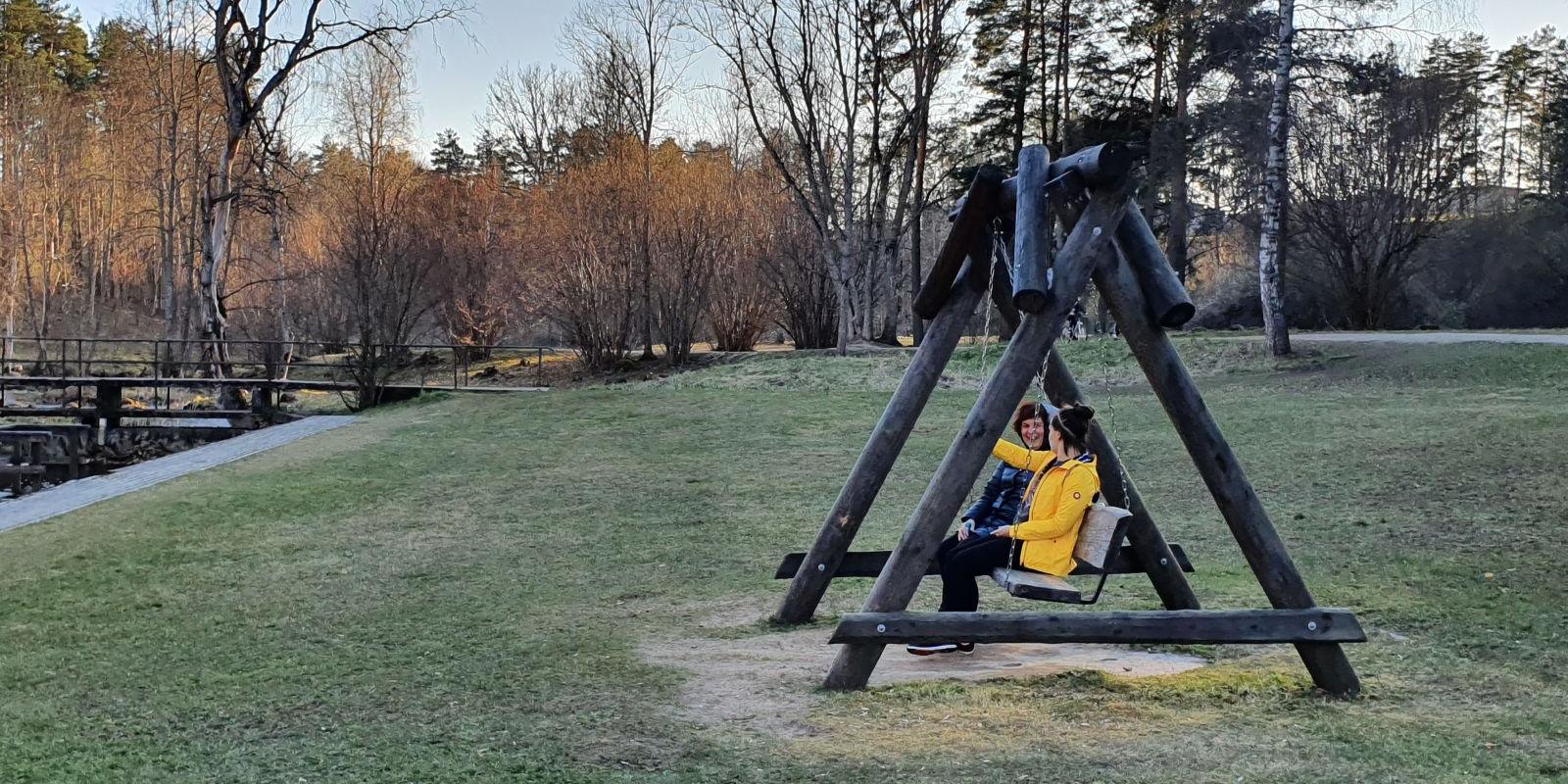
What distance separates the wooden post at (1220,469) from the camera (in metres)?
5.36

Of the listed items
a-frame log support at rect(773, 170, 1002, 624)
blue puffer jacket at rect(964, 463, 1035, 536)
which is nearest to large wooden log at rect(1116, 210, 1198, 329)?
a-frame log support at rect(773, 170, 1002, 624)

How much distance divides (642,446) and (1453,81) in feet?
98.1

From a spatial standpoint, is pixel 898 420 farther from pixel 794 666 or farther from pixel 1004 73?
pixel 1004 73

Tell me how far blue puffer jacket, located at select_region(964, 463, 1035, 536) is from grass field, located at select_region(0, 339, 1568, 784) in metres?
0.94

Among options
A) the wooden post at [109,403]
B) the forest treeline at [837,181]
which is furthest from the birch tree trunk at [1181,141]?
the wooden post at [109,403]

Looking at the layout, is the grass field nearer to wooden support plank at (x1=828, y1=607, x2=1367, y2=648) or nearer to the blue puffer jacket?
wooden support plank at (x1=828, y1=607, x2=1367, y2=648)

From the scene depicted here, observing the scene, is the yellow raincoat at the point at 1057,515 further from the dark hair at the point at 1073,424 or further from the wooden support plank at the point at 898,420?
the wooden support plank at the point at 898,420

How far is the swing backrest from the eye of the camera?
547cm

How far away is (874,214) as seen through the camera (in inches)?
1500

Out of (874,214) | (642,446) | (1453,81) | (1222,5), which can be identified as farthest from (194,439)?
(1453,81)

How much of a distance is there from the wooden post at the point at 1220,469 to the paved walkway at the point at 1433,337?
19523mm

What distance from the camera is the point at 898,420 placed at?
661cm

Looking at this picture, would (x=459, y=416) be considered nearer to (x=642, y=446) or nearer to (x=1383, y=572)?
(x=642, y=446)

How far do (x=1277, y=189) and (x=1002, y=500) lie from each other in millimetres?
19997
